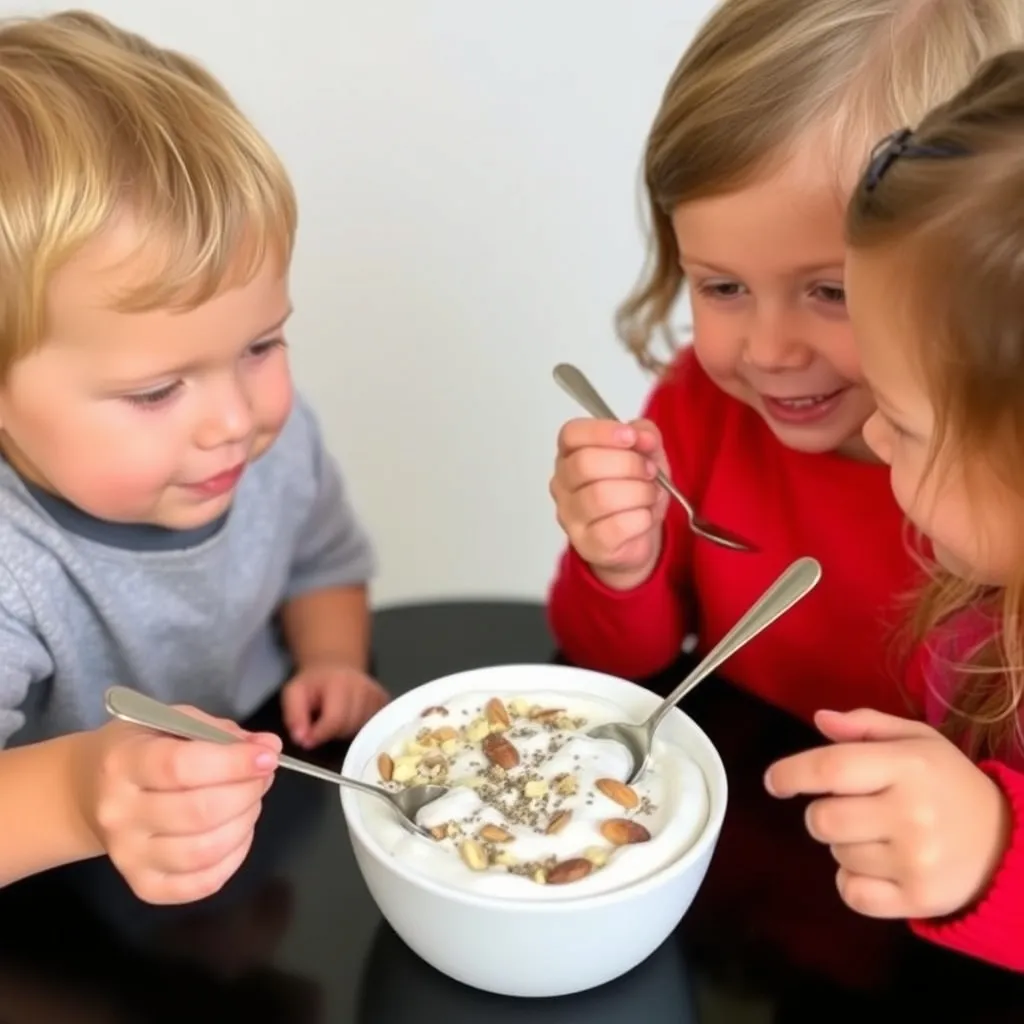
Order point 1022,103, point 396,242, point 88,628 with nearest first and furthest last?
point 1022,103 → point 88,628 → point 396,242

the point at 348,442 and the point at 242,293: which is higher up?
the point at 242,293

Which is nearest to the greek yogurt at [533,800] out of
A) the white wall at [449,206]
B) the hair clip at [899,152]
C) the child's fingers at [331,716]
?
the child's fingers at [331,716]

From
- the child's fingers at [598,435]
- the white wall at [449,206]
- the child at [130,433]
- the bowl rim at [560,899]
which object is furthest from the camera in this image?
the white wall at [449,206]

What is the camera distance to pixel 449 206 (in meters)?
1.59

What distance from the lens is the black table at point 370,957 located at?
2.28 feet

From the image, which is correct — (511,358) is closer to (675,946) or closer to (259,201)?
(259,201)

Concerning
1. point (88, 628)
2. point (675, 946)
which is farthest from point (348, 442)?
point (675, 946)

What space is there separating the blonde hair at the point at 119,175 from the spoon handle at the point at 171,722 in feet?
0.89

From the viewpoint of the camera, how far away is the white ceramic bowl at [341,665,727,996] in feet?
2.10

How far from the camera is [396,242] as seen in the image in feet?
5.25

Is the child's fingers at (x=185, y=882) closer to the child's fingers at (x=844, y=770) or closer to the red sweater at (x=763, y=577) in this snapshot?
the child's fingers at (x=844, y=770)

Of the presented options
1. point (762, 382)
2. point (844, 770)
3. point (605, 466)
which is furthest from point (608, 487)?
point (844, 770)

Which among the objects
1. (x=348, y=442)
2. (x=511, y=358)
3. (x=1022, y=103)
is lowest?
(x=348, y=442)

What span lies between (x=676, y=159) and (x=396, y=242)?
Answer: 747 millimetres
